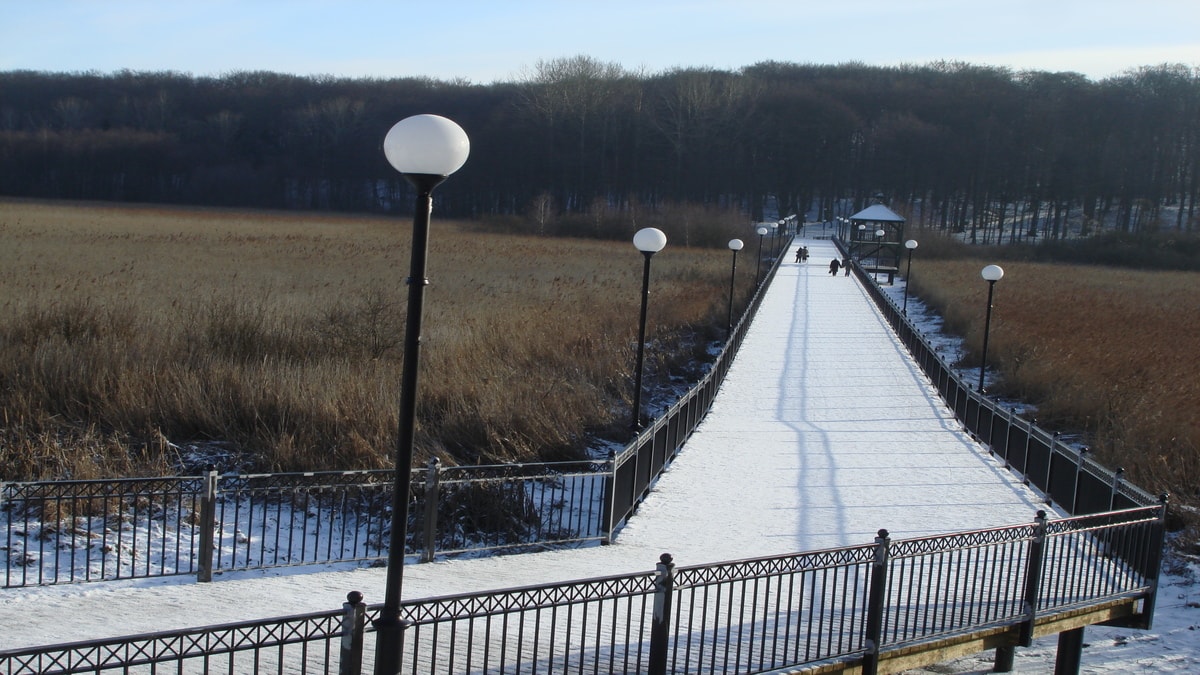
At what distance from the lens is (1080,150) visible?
109 metres

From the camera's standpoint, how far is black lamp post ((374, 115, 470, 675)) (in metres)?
5.14

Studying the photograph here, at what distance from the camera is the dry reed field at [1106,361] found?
13898 millimetres

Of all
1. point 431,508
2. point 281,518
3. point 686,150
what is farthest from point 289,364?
point 686,150

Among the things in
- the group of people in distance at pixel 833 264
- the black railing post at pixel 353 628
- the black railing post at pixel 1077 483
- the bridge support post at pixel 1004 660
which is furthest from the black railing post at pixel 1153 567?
the group of people in distance at pixel 833 264

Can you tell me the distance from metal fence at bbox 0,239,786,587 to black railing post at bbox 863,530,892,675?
3.78 meters

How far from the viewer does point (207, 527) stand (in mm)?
8477

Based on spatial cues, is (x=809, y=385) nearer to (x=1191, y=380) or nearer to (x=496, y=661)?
(x=1191, y=380)

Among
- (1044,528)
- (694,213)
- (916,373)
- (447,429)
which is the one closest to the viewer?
(1044,528)

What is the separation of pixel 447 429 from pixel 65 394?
5.20m

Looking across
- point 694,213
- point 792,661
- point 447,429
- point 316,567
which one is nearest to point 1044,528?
point 792,661

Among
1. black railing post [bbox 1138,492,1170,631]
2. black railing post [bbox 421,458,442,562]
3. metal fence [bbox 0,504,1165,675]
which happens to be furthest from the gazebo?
black railing post [bbox 421,458,442,562]

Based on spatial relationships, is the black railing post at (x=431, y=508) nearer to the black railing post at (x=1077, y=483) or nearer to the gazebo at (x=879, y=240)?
the black railing post at (x=1077, y=483)

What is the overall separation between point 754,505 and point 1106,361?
44.4 ft

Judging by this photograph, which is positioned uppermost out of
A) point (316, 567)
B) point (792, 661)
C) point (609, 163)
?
point (609, 163)
